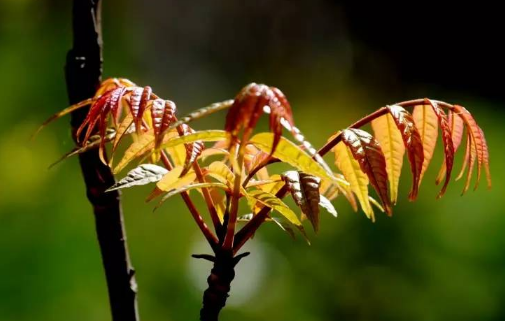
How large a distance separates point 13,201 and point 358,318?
36.3 inches

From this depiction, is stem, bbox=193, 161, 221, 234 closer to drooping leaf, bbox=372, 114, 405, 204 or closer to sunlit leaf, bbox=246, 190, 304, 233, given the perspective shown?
sunlit leaf, bbox=246, 190, 304, 233

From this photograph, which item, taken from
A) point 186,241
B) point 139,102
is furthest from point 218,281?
point 186,241

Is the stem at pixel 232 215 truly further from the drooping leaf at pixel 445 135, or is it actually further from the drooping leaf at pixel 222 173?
the drooping leaf at pixel 445 135

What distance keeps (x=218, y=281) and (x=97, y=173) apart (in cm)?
17

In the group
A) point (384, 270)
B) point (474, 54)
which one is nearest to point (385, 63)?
point (474, 54)

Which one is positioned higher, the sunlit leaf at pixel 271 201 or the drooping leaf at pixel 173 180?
the drooping leaf at pixel 173 180

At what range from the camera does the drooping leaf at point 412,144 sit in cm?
55

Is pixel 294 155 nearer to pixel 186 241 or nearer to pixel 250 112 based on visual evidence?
pixel 250 112

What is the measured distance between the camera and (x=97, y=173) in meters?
0.66

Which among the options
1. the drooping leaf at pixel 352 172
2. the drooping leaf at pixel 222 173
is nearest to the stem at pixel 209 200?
the drooping leaf at pixel 222 173

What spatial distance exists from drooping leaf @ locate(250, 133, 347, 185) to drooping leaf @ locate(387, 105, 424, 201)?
0.08 meters

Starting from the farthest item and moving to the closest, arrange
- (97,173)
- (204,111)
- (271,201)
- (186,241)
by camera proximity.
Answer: (186,241) < (97,173) < (271,201) < (204,111)

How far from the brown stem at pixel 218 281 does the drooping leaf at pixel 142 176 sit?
72 millimetres

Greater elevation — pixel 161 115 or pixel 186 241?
pixel 161 115
